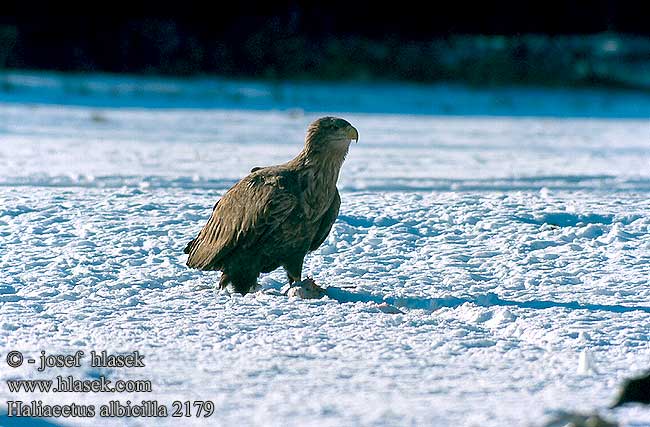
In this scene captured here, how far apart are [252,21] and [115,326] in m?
19.2

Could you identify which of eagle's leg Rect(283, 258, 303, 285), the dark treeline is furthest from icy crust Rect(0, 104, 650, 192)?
the dark treeline

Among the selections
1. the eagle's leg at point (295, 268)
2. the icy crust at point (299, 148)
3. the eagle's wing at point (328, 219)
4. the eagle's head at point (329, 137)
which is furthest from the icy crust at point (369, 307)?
the icy crust at point (299, 148)

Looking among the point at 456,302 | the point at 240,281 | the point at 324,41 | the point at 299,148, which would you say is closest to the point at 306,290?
the point at 240,281

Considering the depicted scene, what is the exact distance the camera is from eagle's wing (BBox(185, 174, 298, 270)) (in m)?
5.18

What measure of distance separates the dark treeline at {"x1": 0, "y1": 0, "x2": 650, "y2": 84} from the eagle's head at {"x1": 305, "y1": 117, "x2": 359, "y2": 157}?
15712mm

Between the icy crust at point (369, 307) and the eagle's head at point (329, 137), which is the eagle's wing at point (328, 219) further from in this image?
the icy crust at point (369, 307)

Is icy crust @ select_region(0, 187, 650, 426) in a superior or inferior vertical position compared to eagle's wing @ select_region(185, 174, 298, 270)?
inferior

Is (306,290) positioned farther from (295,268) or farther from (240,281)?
(240,281)

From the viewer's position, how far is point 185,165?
984cm

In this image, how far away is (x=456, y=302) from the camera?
5332mm

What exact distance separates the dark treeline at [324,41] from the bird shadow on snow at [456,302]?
15770 millimetres

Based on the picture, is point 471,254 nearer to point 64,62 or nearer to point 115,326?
point 115,326

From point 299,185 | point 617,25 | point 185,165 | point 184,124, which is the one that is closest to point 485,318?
point 299,185

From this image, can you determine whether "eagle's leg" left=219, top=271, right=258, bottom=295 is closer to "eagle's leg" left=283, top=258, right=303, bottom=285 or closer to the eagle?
the eagle
